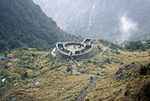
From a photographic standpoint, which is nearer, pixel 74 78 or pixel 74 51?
pixel 74 78

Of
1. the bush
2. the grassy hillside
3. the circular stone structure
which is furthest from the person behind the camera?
the circular stone structure

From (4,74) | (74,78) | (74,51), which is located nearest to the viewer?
(74,78)

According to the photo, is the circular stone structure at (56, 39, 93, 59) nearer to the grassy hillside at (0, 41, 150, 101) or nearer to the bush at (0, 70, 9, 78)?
the grassy hillside at (0, 41, 150, 101)

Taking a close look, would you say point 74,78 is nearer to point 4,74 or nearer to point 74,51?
point 74,51

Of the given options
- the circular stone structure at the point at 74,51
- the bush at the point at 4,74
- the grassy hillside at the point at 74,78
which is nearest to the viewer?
the grassy hillside at the point at 74,78

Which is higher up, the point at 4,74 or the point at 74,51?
the point at 74,51

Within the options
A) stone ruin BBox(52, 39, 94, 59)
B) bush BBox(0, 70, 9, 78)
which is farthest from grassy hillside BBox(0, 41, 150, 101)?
stone ruin BBox(52, 39, 94, 59)

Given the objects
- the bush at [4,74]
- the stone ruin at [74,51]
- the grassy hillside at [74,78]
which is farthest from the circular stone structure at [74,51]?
the bush at [4,74]

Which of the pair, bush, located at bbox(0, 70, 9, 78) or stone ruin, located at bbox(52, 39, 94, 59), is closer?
bush, located at bbox(0, 70, 9, 78)

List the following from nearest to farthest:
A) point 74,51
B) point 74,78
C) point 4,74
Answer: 1. point 74,78
2. point 4,74
3. point 74,51

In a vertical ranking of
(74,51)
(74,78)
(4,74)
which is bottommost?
(74,78)

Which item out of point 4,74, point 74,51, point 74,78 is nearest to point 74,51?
point 74,51

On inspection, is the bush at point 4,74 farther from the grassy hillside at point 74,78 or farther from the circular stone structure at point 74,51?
the circular stone structure at point 74,51
